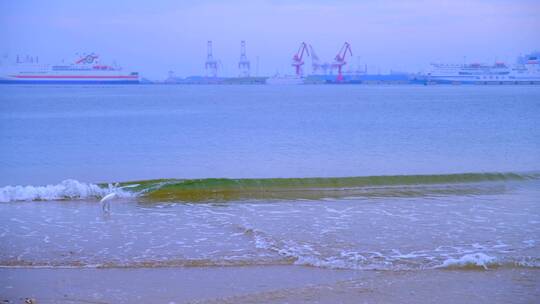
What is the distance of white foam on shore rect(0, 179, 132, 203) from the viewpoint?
12336mm

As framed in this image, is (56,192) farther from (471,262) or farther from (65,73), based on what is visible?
(65,73)

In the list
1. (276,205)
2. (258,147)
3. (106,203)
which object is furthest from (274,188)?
(258,147)

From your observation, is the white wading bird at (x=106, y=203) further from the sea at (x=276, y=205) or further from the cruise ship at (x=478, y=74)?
the cruise ship at (x=478, y=74)

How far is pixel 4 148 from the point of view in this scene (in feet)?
75.6

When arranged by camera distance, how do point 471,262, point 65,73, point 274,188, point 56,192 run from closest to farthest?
point 471,262 < point 56,192 < point 274,188 < point 65,73

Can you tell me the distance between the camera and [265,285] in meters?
6.69

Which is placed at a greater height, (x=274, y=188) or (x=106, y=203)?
(x=106, y=203)

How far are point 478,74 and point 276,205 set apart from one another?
121582mm

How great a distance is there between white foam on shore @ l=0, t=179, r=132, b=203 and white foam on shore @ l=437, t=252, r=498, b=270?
299 inches

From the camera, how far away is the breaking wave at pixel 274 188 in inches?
500

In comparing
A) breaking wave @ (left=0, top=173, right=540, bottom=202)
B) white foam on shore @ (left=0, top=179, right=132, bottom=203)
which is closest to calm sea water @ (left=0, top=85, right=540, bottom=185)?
breaking wave @ (left=0, top=173, right=540, bottom=202)

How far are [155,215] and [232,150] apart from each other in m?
11.3

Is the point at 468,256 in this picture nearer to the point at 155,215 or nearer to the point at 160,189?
the point at 155,215

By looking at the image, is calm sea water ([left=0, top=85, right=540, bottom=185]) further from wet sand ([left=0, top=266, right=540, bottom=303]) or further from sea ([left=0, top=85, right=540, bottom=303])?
wet sand ([left=0, top=266, right=540, bottom=303])
